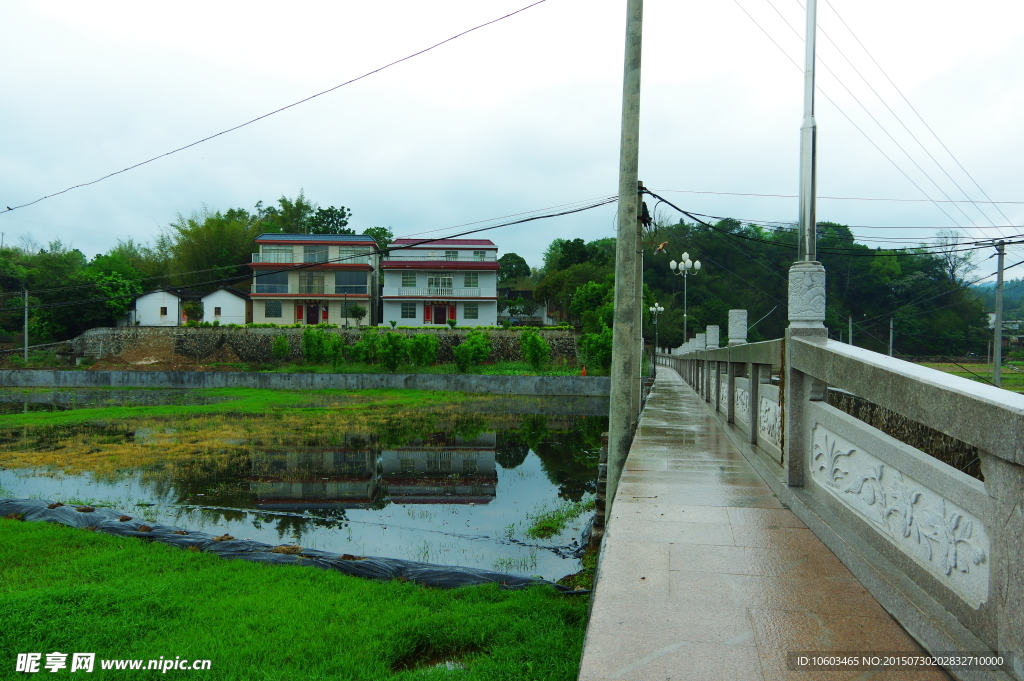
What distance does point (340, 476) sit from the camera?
37.4 feet

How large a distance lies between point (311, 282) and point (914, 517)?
48429 mm

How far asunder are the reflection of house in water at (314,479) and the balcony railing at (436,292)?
3275 cm

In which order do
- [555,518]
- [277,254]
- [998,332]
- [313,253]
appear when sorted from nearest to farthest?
1. [555,518]
2. [998,332]
3. [313,253]
4. [277,254]

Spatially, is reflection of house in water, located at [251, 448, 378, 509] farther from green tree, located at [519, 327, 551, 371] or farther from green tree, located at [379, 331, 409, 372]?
green tree, located at [519, 327, 551, 371]

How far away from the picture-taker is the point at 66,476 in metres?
11.0

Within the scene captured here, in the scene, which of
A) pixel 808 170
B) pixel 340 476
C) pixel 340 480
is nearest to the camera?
pixel 808 170

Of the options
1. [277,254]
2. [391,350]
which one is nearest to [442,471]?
[391,350]

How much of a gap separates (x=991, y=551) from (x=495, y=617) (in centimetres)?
304

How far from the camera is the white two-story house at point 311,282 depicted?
47.2 meters

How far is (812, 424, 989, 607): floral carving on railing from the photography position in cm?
244

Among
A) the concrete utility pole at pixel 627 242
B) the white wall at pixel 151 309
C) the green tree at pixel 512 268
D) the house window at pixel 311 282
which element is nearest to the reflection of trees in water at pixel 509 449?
the concrete utility pole at pixel 627 242

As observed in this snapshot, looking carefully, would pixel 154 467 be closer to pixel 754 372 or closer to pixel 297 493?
pixel 297 493

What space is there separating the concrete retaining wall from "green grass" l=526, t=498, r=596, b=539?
63.9ft

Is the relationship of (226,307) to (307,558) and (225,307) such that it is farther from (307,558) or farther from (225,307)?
(307,558)
